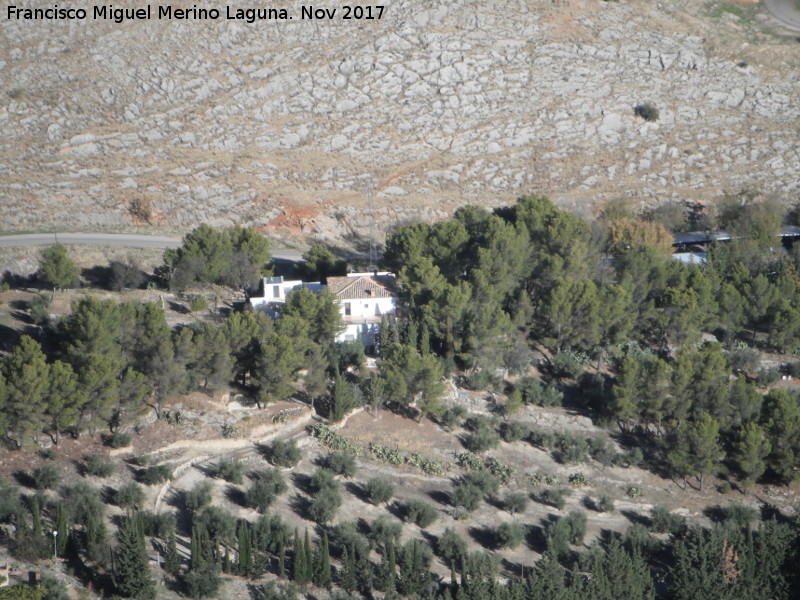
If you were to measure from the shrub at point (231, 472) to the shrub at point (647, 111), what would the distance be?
128ft

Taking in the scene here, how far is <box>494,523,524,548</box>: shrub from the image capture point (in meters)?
37.7

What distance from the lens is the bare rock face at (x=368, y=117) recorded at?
202 feet

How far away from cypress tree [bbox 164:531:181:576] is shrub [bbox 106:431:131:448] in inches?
217

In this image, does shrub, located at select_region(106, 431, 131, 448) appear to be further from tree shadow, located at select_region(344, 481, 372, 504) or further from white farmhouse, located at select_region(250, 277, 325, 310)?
white farmhouse, located at select_region(250, 277, 325, 310)

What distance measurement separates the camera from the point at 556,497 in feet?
132

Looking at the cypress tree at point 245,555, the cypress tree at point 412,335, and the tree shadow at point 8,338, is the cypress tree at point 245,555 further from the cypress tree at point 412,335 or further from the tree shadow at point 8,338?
the tree shadow at point 8,338

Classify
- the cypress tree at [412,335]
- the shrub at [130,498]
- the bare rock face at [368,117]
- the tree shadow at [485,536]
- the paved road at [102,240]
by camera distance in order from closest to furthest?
the shrub at [130,498] < the tree shadow at [485,536] < the cypress tree at [412,335] < the paved road at [102,240] < the bare rock face at [368,117]

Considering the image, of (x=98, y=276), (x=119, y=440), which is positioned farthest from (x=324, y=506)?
(x=98, y=276)

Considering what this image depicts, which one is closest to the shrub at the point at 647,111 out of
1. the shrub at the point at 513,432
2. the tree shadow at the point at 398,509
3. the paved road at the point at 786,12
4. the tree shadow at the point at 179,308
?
the paved road at the point at 786,12

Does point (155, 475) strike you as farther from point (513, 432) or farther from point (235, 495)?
point (513, 432)

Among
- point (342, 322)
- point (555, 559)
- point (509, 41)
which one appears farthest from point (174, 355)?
point (509, 41)

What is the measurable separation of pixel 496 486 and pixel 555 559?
5111 mm

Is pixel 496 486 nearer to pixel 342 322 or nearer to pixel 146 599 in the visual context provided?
pixel 342 322

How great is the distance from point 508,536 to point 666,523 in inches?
233
